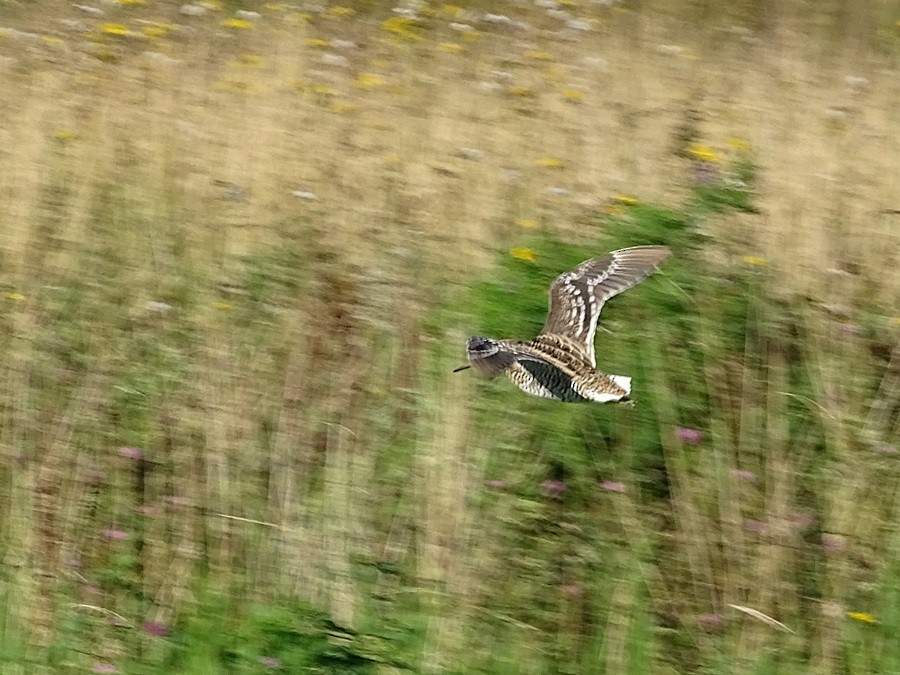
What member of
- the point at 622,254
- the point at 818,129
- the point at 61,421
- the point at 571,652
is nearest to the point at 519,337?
the point at 622,254

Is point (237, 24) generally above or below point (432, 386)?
above

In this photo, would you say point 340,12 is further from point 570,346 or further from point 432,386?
point 570,346

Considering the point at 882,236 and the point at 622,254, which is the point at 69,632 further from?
Answer: the point at 882,236

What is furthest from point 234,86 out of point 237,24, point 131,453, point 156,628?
point 156,628

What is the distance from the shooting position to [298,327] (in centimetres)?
405

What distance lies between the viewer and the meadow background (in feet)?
10.8

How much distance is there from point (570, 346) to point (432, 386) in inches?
17.7

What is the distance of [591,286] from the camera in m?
3.79

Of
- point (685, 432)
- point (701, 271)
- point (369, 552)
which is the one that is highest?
point (701, 271)

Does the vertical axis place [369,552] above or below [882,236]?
below

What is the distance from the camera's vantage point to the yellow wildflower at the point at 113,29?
20.5ft

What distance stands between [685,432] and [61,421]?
187 centimetres

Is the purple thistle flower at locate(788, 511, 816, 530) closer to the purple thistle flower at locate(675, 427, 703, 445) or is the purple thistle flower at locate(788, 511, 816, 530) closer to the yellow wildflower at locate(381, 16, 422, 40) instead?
the purple thistle flower at locate(675, 427, 703, 445)

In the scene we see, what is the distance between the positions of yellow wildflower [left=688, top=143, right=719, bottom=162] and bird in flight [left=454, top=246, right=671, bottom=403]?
44.6 inches
